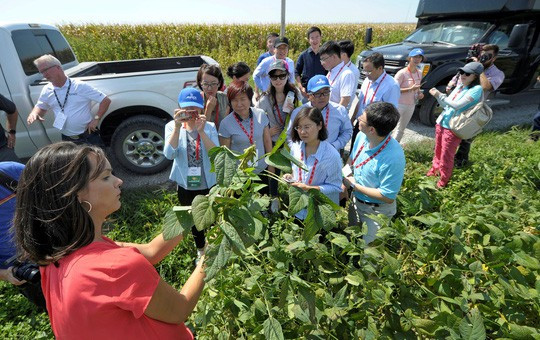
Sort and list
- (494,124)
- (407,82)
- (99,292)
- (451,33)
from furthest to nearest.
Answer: (451,33) < (494,124) < (407,82) < (99,292)

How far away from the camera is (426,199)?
2105 mm

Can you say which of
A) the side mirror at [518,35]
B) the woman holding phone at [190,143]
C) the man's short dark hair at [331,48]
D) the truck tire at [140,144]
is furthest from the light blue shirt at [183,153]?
the side mirror at [518,35]


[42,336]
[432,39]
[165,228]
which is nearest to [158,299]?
[165,228]

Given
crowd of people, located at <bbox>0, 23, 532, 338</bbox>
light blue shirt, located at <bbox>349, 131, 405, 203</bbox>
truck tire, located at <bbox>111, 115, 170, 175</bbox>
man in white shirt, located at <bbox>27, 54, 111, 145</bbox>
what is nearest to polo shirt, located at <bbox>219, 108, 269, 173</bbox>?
crowd of people, located at <bbox>0, 23, 532, 338</bbox>

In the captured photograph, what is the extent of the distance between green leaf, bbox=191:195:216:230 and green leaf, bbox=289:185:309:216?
0.88 ft

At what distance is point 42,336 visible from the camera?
2.32 metres

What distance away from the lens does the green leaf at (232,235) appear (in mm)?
963

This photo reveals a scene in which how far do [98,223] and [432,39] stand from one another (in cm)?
811

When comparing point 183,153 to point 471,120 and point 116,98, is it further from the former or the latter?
point 471,120

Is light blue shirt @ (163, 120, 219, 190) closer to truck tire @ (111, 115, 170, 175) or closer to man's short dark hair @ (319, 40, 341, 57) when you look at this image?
truck tire @ (111, 115, 170, 175)

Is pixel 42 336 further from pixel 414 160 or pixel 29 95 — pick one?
pixel 414 160

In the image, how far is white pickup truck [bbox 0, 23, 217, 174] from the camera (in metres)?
3.78

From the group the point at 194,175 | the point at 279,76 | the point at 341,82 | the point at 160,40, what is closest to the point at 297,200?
the point at 194,175

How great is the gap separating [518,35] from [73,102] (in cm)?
800
